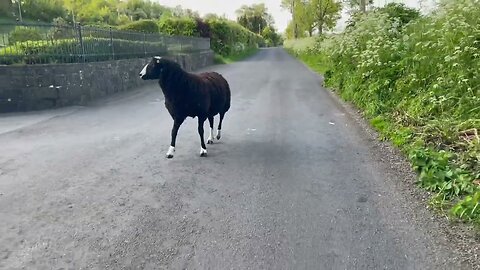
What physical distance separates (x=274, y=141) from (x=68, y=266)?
410 cm

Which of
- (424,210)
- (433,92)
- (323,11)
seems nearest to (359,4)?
(433,92)

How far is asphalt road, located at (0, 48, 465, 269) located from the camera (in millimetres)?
3123

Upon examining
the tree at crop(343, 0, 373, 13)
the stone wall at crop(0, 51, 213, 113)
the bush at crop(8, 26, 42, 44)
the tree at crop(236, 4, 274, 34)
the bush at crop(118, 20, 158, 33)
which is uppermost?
the tree at crop(236, 4, 274, 34)

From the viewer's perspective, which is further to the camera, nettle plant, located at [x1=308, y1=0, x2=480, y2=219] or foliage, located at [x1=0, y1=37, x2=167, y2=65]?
foliage, located at [x1=0, y1=37, x2=167, y2=65]

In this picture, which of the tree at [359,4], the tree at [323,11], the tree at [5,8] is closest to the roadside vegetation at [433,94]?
the tree at [359,4]

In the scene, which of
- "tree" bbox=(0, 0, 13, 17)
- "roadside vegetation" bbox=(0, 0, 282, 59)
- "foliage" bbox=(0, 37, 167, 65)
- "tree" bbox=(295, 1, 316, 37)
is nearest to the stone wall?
"foliage" bbox=(0, 37, 167, 65)

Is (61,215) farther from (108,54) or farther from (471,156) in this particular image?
(108,54)

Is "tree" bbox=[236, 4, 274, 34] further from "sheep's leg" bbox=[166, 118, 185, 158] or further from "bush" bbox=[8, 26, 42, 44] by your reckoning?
"sheep's leg" bbox=[166, 118, 185, 158]

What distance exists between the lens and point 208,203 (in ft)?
13.6

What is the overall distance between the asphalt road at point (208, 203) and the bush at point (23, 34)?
359 cm

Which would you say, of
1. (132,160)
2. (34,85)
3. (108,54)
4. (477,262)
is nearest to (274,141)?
(132,160)

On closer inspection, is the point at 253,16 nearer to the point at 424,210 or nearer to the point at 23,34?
the point at 23,34

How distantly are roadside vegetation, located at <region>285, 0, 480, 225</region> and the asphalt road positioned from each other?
467 millimetres

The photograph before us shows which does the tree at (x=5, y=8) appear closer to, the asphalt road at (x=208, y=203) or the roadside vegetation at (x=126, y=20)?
the roadside vegetation at (x=126, y=20)
